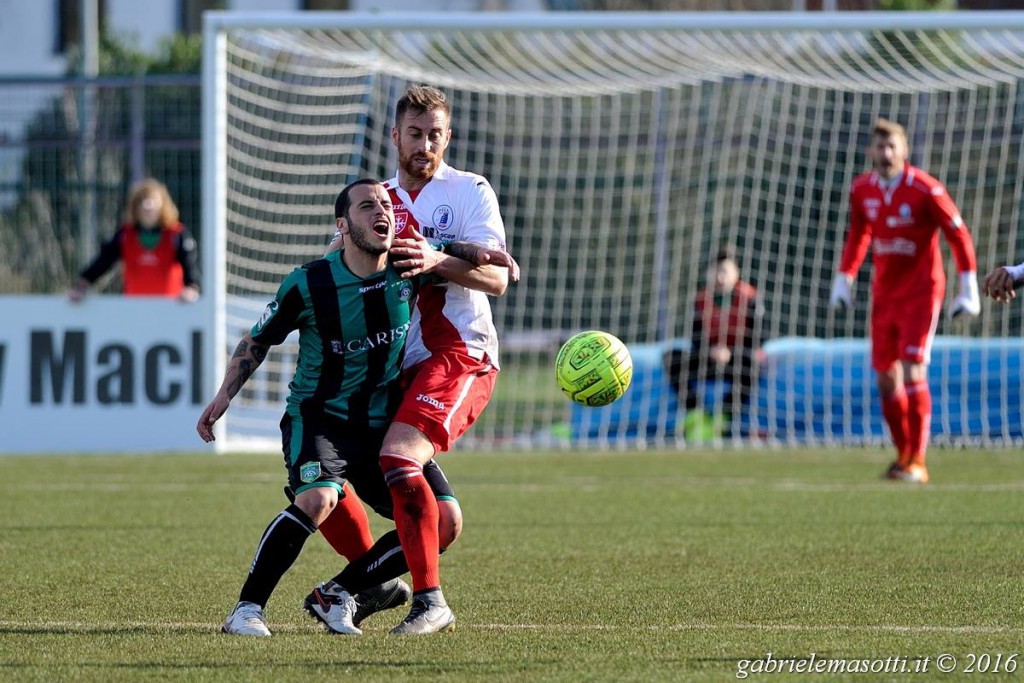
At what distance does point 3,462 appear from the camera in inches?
485

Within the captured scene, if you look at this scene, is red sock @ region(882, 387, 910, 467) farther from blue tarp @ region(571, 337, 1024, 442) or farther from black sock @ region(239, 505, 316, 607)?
black sock @ region(239, 505, 316, 607)

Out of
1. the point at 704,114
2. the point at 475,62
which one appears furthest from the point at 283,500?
the point at 704,114

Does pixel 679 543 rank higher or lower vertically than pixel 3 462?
higher

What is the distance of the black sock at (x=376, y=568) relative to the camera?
542 cm

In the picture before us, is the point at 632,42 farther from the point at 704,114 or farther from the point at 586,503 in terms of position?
the point at 586,503

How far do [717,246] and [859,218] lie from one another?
569cm

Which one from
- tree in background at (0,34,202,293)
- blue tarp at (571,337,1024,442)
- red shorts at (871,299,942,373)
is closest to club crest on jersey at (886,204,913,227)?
red shorts at (871,299,942,373)

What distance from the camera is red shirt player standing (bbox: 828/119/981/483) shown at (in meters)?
10.5

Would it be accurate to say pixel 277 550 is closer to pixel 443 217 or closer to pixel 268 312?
pixel 268 312

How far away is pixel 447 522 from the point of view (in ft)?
17.9

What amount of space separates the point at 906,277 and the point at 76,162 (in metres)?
11.1

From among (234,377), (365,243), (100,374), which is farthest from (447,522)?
(100,374)

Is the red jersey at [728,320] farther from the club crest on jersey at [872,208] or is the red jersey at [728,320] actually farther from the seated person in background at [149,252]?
the seated person in background at [149,252]

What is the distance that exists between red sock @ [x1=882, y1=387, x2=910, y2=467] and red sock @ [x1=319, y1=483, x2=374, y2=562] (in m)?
5.69
